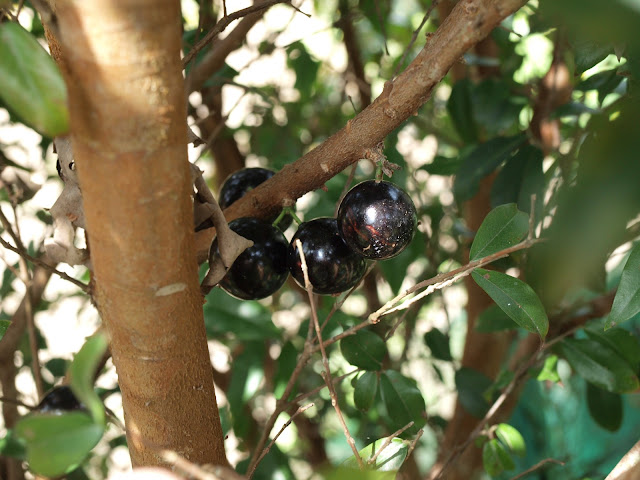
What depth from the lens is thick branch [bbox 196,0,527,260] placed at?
41cm

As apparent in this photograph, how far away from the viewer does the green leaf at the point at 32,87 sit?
12.6 inches

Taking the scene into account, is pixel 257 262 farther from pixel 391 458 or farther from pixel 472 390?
pixel 472 390

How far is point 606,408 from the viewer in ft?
3.03

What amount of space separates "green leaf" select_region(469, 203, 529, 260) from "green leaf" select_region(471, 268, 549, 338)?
28mm

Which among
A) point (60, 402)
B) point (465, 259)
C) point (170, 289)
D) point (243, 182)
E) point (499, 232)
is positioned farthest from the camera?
point (465, 259)

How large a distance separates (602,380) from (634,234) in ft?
1.11

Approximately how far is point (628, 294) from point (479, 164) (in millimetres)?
472

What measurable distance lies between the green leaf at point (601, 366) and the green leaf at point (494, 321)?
8cm

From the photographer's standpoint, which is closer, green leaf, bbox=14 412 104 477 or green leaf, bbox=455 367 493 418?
green leaf, bbox=14 412 104 477

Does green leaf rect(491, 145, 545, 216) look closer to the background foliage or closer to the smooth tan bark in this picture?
the background foliage

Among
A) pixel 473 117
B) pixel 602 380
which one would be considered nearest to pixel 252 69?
pixel 473 117

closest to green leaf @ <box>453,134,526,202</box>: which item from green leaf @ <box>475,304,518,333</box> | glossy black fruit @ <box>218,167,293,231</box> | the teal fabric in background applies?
green leaf @ <box>475,304,518,333</box>

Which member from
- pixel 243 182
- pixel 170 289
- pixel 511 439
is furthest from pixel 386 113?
pixel 511 439

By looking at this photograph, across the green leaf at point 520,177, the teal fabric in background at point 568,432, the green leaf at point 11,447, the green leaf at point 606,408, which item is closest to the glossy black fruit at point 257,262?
the green leaf at point 11,447
